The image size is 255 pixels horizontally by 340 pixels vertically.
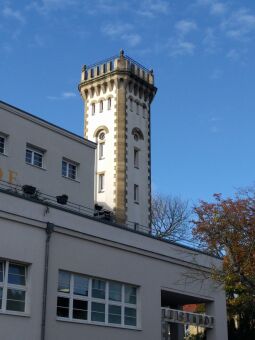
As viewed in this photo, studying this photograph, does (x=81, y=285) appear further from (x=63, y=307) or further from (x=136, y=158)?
(x=136, y=158)

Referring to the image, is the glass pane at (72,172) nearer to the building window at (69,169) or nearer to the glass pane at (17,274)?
the building window at (69,169)

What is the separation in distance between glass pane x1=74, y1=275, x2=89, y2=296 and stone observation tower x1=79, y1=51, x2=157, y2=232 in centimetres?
2162

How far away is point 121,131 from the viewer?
156ft

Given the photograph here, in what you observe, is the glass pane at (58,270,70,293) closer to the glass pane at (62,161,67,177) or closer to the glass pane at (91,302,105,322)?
the glass pane at (91,302,105,322)

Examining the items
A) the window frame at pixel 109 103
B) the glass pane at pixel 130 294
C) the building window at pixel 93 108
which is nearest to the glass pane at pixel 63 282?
the glass pane at pixel 130 294

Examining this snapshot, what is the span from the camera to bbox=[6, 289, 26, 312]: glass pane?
19484 millimetres

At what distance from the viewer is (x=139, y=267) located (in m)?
24.8

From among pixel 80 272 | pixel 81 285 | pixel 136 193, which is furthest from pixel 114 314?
pixel 136 193

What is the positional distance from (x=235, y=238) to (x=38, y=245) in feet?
33.6

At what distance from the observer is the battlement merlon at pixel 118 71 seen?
5034cm

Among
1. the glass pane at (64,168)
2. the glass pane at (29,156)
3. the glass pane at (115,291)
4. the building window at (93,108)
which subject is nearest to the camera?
the glass pane at (115,291)

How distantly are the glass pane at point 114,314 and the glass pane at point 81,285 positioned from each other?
1.53 meters

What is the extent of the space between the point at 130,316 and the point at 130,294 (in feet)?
2.99

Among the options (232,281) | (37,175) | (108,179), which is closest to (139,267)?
(232,281)
